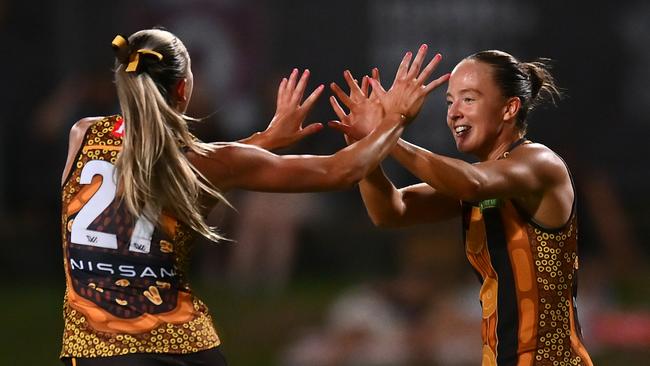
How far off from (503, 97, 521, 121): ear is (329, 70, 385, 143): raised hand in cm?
44

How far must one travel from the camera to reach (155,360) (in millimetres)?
4223

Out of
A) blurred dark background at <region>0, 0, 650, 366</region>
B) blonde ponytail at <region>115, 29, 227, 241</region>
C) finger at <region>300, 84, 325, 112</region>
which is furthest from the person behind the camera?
blurred dark background at <region>0, 0, 650, 366</region>

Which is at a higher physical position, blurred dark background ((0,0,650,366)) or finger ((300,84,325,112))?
finger ((300,84,325,112))

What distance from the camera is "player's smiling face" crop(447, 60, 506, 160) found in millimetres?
4535

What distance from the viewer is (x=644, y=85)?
38.1 ft

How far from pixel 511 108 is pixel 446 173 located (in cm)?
44

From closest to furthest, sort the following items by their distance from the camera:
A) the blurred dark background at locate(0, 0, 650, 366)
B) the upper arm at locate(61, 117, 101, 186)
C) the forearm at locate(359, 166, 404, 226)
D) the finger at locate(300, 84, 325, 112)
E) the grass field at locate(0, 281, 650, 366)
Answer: the upper arm at locate(61, 117, 101, 186) < the finger at locate(300, 84, 325, 112) < the forearm at locate(359, 166, 404, 226) < the grass field at locate(0, 281, 650, 366) < the blurred dark background at locate(0, 0, 650, 366)

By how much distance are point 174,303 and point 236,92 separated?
7.57 meters

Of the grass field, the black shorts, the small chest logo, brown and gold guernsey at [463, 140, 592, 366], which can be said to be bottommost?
the grass field

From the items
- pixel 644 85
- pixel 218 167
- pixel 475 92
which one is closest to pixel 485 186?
pixel 475 92

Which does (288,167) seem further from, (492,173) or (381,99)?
(492,173)

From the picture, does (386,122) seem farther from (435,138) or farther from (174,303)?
(435,138)

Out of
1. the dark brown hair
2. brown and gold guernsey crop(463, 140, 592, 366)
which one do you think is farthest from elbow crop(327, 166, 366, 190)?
the dark brown hair

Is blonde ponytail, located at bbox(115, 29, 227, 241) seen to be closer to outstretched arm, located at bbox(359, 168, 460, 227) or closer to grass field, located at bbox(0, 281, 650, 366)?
outstretched arm, located at bbox(359, 168, 460, 227)
